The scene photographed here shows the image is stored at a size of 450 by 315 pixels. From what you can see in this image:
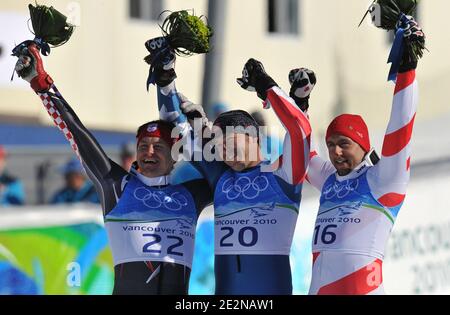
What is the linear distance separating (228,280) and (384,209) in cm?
89

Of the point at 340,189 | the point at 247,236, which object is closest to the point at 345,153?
the point at 340,189

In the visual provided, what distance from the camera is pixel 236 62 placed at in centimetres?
1536

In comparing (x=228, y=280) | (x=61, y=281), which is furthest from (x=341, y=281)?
(x=61, y=281)

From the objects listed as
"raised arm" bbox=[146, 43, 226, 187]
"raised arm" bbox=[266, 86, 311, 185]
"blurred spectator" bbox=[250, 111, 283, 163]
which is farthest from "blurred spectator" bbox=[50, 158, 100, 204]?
"raised arm" bbox=[266, 86, 311, 185]

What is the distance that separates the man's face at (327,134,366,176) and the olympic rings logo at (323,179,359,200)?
2.7 inches

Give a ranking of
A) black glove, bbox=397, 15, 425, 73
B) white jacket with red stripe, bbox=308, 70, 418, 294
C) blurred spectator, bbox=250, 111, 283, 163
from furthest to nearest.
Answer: blurred spectator, bbox=250, 111, 283, 163, white jacket with red stripe, bbox=308, 70, 418, 294, black glove, bbox=397, 15, 425, 73

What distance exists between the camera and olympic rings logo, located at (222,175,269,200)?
6469 millimetres

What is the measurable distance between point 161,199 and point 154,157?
8.8 inches

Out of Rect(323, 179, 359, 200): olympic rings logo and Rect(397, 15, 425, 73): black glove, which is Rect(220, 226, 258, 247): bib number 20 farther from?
Rect(397, 15, 425, 73): black glove

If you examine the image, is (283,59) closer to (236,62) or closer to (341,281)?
(236,62)

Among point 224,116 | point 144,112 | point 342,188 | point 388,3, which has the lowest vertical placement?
point 342,188

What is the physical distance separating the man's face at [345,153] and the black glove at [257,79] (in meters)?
0.42

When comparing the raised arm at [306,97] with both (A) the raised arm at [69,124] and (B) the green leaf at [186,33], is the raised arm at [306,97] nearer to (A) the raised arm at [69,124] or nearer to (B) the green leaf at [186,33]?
(B) the green leaf at [186,33]

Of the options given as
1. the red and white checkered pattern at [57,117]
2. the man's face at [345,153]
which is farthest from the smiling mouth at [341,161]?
the red and white checkered pattern at [57,117]
